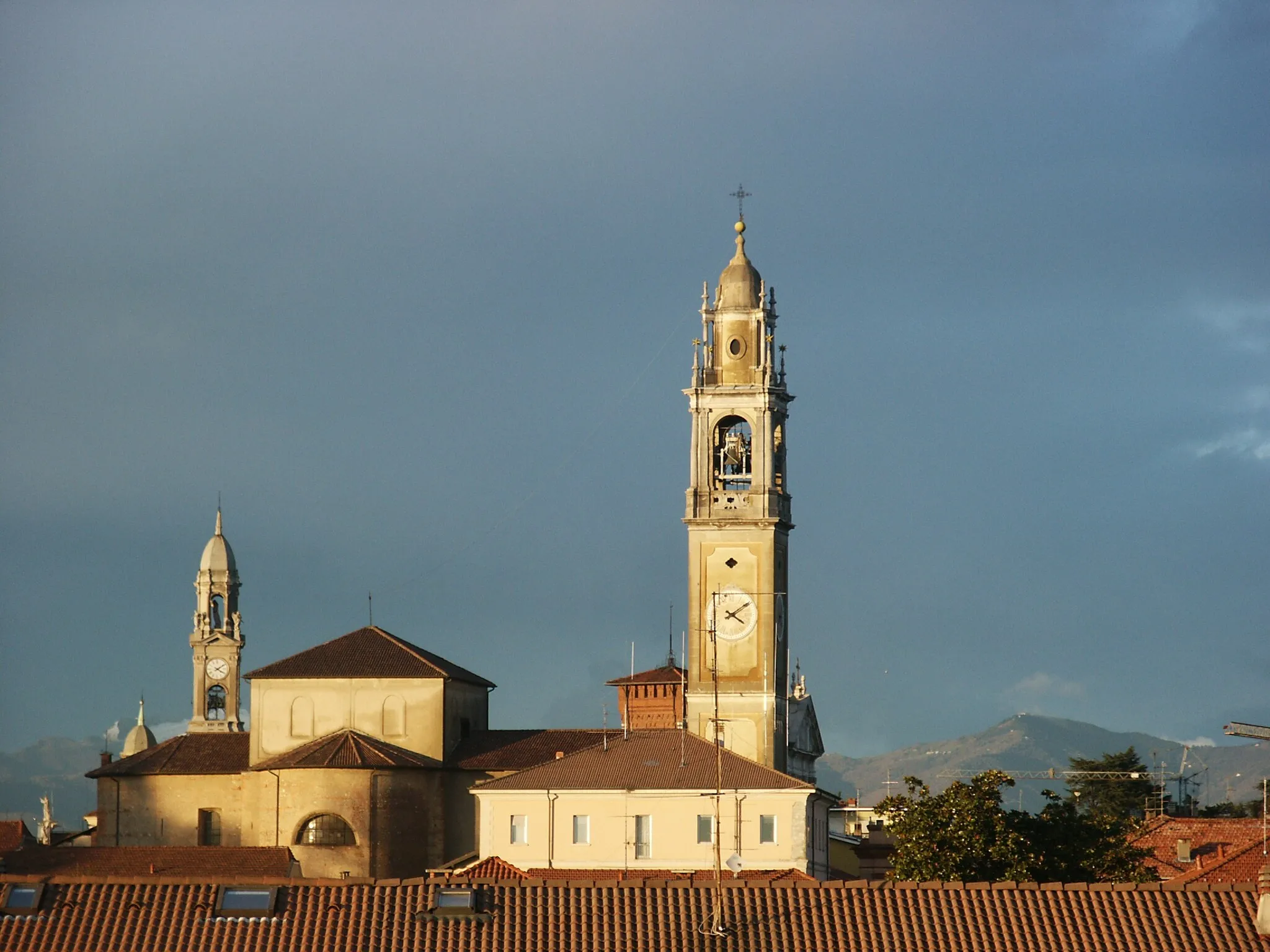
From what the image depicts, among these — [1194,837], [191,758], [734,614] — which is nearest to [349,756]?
[191,758]

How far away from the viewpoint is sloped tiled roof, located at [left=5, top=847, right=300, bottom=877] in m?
77.1

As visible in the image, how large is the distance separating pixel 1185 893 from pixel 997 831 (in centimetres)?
1776

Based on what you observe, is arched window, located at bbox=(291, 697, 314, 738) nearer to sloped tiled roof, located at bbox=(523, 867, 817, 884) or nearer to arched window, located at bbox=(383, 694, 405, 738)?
arched window, located at bbox=(383, 694, 405, 738)

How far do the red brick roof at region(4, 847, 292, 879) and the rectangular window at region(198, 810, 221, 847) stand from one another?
415cm

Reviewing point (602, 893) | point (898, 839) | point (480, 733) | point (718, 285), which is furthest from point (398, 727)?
point (602, 893)

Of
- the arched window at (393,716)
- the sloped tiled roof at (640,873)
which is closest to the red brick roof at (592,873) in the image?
the sloped tiled roof at (640,873)

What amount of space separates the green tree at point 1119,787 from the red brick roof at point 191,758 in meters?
52.8

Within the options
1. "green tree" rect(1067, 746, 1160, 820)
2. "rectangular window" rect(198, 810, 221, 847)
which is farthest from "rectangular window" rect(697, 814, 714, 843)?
"green tree" rect(1067, 746, 1160, 820)

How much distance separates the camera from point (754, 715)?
269ft

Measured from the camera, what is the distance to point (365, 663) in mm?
86812

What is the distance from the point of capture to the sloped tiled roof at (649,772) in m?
76.0

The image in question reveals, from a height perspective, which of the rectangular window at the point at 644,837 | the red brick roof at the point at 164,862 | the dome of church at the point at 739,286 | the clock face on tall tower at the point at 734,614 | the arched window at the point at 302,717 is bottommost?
the red brick roof at the point at 164,862

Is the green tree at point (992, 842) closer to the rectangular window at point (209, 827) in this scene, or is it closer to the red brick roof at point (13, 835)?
the rectangular window at point (209, 827)

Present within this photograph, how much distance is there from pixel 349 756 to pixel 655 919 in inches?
1633
